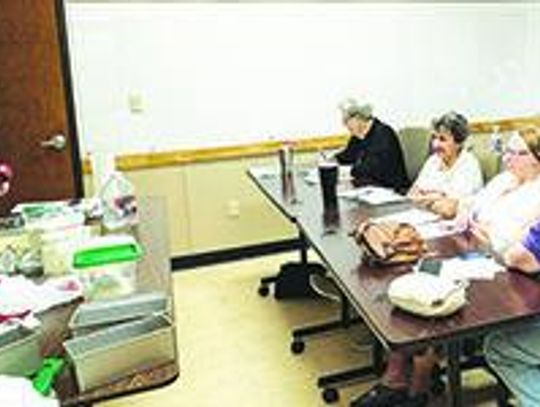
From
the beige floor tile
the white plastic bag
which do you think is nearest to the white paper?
the white plastic bag

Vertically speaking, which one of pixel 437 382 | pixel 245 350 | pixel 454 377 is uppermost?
Result: pixel 454 377

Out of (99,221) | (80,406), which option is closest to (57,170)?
(99,221)

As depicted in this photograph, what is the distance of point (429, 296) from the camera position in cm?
162

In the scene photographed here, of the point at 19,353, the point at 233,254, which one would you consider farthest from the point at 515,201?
the point at 233,254

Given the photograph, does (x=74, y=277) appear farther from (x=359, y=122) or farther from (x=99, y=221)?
(x=359, y=122)

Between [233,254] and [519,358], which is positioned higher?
[519,358]

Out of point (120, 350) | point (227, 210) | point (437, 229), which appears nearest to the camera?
point (120, 350)

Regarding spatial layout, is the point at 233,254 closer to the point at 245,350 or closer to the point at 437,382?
the point at 245,350

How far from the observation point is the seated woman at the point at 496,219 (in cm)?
218

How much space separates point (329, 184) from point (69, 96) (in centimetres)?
160

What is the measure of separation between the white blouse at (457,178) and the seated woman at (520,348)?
0.97m

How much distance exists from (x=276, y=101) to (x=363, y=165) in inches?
40.8

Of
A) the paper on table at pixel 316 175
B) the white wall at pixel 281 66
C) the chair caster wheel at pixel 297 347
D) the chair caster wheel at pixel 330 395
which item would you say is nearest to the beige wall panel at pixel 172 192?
the white wall at pixel 281 66

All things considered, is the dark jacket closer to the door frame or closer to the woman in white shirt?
the woman in white shirt
